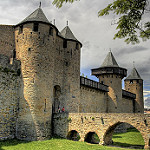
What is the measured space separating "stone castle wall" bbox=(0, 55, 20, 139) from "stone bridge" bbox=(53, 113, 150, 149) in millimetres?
3504

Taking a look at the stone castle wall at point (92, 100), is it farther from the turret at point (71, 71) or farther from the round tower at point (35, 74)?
the round tower at point (35, 74)

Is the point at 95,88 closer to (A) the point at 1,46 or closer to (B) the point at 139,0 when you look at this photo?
(A) the point at 1,46

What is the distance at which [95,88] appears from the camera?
23.4m

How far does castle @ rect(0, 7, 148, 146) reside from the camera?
46.3ft

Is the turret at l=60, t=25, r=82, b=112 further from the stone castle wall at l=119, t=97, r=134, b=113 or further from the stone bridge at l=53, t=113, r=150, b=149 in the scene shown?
the stone castle wall at l=119, t=97, r=134, b=113

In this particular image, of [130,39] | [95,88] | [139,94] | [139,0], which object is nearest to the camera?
[139,0]

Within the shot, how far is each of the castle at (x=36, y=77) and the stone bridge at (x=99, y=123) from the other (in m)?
0.59

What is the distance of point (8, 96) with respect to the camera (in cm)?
1410

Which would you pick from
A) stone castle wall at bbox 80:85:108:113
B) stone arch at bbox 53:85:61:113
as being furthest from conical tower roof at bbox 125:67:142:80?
stone arch at bbox 53:85:61:113

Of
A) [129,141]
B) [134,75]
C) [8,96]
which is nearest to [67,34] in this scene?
[8,96]

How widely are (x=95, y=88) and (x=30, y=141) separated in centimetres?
1175

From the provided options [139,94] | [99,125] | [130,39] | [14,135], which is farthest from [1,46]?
[139,94]

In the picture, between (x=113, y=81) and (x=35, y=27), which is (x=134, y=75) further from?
(x=35, y=27)

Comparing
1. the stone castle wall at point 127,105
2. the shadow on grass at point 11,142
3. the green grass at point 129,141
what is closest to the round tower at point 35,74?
the shadow on grass at point 11,142
